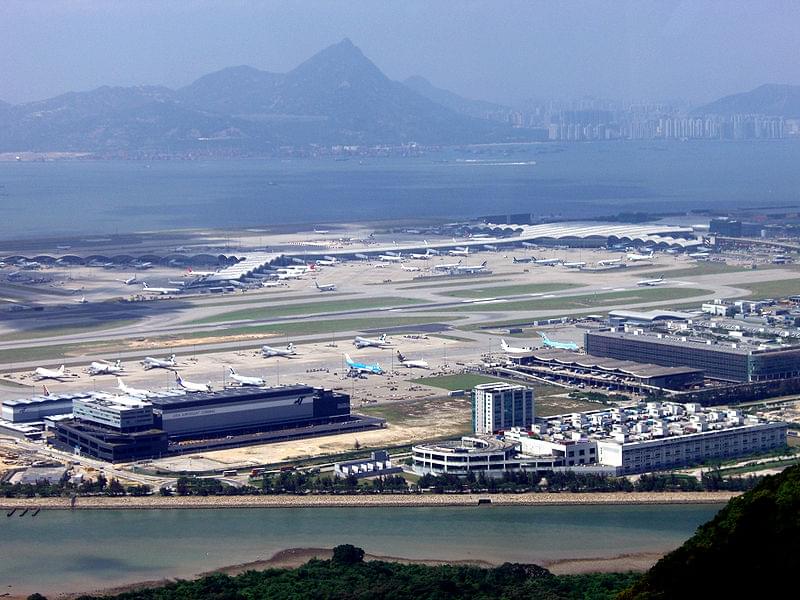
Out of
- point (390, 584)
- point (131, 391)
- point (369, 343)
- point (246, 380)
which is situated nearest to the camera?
point (390, 584)

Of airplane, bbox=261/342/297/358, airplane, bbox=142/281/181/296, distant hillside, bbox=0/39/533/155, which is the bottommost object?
airplane, bbox=261/342/297/358

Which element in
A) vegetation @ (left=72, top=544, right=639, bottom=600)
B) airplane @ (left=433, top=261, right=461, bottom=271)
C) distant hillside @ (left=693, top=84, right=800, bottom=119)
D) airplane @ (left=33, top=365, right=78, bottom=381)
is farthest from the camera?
distant hillside @ (left=693, top=84, right=800, bottom=119)

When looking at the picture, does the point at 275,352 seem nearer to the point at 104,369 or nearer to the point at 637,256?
the point at 104,369

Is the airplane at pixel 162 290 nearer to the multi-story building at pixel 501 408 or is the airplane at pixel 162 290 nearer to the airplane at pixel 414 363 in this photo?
the airplane at pixel 414 363

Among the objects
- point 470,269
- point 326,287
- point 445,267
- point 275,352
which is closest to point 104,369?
point 275,352

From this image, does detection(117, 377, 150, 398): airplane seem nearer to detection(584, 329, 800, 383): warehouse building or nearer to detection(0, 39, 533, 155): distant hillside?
detection(584, 329, 800, 383): warehouse building

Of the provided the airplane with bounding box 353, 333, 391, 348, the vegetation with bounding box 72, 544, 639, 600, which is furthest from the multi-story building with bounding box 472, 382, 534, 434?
the airplane with bounding box 353, 333, 391, 348
